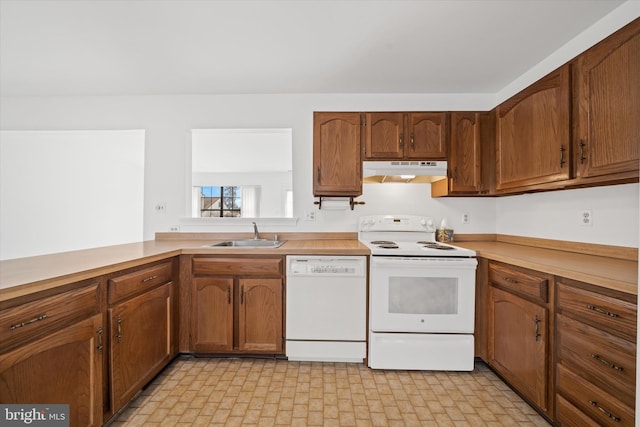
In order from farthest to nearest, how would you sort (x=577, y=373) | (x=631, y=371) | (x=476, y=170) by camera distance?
(x=476, y=170)
(x=577, y=373)
(x=631, y=371)

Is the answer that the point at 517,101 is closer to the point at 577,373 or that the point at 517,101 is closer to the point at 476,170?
the point at 476,170

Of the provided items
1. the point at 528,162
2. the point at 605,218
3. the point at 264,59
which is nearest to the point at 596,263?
the point at 605,218

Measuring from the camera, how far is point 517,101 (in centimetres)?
203

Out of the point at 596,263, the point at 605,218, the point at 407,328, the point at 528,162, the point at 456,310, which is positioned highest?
the point at 528,162

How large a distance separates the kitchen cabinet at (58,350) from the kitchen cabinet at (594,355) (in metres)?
2.31

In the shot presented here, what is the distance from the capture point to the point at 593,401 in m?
1.19

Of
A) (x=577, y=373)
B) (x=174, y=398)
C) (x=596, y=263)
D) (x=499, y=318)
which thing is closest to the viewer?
(x=577, y=373)

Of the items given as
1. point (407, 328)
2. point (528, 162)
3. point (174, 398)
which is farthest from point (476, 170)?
point (174, 398)

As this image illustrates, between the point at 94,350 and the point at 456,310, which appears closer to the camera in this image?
the point at 94,350

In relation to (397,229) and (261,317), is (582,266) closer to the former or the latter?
(397,229)

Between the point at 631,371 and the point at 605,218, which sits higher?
the point at 605,218

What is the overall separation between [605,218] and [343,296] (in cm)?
177

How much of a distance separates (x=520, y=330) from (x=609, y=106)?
1312 mm

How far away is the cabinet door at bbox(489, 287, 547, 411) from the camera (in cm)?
148
